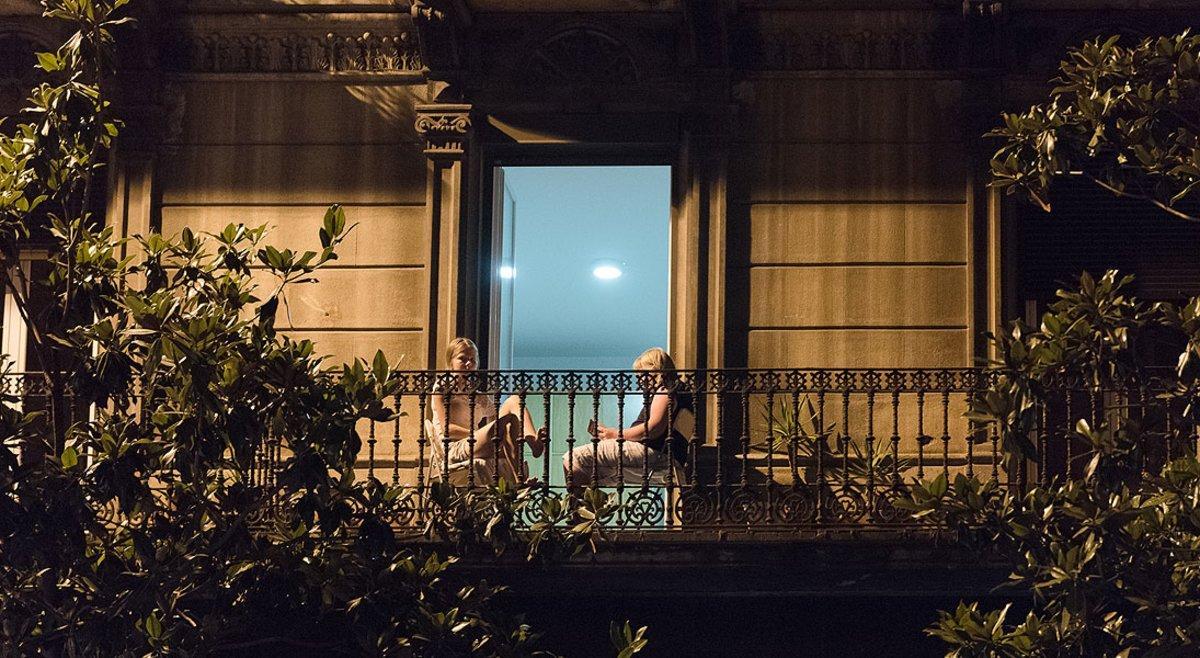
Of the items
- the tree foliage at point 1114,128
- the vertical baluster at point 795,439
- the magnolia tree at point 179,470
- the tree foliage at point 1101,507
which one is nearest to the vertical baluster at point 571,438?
the magnolia tree at point 179,470

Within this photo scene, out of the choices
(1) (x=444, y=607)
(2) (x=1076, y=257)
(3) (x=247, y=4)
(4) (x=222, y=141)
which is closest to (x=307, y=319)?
(4) (x=222, y=141)

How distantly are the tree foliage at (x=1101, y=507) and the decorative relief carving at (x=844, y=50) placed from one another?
393cm

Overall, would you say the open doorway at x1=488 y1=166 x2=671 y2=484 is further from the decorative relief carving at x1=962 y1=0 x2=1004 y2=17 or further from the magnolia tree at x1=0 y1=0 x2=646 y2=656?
the magnolia tree at x1=0 y1=0 x2=646 y2=656

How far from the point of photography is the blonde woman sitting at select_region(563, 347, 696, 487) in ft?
35.8

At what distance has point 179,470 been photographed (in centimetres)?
903

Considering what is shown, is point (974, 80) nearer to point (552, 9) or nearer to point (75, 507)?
point (552, 9)

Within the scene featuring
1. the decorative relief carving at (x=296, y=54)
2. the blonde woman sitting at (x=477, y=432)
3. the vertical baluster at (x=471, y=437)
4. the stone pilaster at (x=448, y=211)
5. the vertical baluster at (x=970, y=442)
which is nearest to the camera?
the vertical baluster at (x=970, y=442)

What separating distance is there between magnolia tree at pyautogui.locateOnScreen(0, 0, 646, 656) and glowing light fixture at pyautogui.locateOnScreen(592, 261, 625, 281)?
9.00ft

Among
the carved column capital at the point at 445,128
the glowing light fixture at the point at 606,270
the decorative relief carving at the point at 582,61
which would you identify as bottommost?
the glowing light fixture at the point at 606,270

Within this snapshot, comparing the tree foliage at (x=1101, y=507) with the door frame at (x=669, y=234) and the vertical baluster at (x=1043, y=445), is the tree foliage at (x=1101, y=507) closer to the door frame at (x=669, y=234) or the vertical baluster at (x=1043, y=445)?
the vertical baluster at (x=1043, y=445)

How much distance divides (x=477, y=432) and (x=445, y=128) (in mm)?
2468

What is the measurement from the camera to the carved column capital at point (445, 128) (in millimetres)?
12500

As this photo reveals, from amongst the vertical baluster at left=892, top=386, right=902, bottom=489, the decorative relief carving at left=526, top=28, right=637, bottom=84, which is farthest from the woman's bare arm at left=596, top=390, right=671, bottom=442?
the decorative relief carving at left=526, top=28, right=637, bottom=84

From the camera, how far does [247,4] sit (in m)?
12.7
